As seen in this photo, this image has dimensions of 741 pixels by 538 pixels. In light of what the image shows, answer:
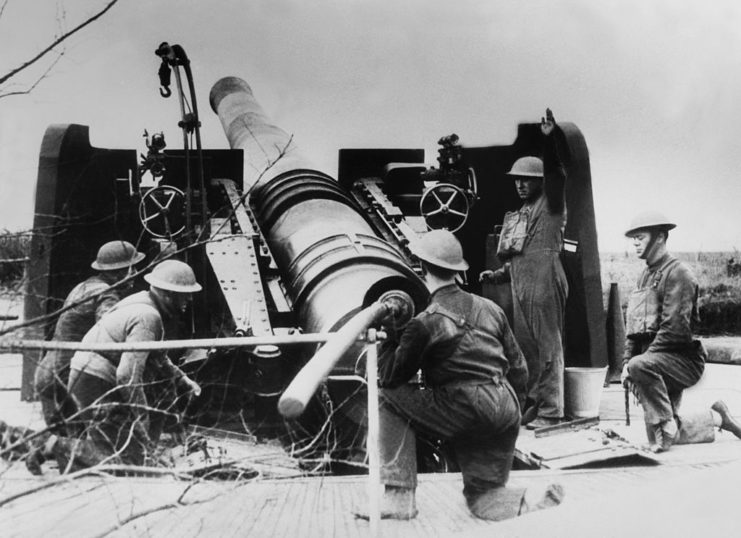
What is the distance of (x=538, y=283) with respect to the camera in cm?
605

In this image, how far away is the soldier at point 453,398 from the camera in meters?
3.72

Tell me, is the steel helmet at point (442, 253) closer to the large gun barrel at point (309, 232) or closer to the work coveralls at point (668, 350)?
the large gun barrel at point (309, 232)

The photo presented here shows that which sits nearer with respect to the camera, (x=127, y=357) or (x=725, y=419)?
(x=127, y=357)

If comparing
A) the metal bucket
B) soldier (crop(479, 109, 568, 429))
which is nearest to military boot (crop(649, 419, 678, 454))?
soldier (crop(479, 109, 568, 429))

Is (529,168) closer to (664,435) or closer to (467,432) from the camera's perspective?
(664,435)

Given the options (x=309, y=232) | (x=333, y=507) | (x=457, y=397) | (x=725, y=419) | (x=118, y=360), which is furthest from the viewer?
(x=309, y=232)

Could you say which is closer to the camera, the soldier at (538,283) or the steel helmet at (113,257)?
the steel helmet at (113,257)

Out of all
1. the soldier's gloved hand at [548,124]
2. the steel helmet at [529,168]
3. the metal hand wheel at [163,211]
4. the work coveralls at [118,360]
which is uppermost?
the soldier's gloved hand at [548,124]

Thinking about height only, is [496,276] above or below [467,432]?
above

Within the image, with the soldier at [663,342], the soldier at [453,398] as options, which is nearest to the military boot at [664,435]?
the soldier at [663,342]

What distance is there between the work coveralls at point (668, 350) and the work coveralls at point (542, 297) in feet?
2.13

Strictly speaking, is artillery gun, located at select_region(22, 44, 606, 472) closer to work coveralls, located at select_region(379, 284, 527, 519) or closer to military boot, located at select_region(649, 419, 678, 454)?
work coveralls, located at select_region(379, 284, 527, 519)

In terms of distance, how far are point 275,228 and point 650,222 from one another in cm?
241

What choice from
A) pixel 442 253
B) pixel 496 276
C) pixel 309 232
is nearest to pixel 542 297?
pixel 496 276
